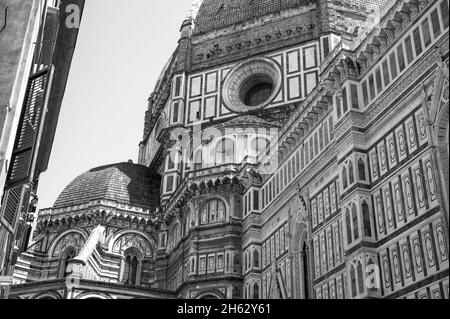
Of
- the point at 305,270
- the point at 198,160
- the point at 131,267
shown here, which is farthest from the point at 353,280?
the point at 131,267

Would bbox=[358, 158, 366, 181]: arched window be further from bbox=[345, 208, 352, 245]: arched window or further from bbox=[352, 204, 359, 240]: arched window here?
bbox=[345, 208, 352, 245]: arched window

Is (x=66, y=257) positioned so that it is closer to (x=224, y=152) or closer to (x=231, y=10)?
(x=224, y=152)

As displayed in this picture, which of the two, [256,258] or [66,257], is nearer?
[256,258]

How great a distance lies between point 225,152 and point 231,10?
44.0 feet

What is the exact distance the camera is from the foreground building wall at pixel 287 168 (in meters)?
16.7

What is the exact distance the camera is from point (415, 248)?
1578 centimetres

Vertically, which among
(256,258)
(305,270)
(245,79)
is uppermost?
(245,79)

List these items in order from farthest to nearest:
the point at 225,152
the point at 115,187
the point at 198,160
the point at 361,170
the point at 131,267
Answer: the point at 115,187 < the point at 131,267 < the point at 198,160 < the point at 225,152 < the point at 361,170

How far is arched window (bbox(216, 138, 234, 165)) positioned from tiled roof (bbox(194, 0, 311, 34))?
1099cm

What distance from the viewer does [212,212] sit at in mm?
30000

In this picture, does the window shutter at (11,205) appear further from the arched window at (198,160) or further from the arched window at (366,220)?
the arched window at (198,160)

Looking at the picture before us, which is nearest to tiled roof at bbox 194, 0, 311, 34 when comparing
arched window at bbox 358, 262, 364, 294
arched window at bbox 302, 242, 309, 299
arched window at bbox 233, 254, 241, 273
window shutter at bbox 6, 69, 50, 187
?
arched window at bbox 233, 254, 241, 273
